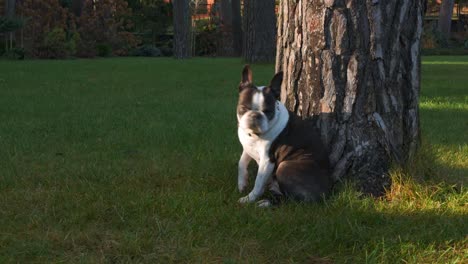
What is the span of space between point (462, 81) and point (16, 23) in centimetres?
1557

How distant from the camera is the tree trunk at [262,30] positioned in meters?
19.1

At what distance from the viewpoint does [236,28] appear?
33.6m

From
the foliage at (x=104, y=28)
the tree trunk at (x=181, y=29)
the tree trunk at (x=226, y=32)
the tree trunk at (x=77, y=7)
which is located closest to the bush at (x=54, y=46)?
the foliage at (x=104, y=28)

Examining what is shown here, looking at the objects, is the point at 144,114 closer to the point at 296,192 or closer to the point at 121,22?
the point at 296,192

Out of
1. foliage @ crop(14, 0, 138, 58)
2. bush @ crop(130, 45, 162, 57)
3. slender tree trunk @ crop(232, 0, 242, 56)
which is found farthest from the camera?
bush @ crop(130, 45, 162, 57)

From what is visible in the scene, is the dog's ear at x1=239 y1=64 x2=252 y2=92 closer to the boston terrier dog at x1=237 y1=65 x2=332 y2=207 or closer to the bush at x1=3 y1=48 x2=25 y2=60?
the boston terrier dog at x1=237 y1=65 x2=332 y2=207

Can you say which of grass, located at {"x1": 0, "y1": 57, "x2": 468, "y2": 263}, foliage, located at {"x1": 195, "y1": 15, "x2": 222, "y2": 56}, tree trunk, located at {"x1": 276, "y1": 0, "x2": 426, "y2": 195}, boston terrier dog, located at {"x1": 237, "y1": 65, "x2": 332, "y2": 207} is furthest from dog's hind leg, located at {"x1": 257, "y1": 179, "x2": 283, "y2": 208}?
foliage, located at {"x1": 195, "y1": 15, "x2": 222, "y2": 56}

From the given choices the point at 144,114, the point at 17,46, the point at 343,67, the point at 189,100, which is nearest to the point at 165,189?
the point at 343,67

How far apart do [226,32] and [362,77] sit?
1244 inches

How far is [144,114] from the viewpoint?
28.5ft

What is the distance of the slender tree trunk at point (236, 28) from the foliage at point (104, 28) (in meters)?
6.12

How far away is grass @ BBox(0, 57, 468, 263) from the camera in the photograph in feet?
11.1

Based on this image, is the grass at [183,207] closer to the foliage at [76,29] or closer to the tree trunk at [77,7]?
the foliage at [76,29]

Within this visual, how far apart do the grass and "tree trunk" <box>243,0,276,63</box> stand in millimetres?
11807
